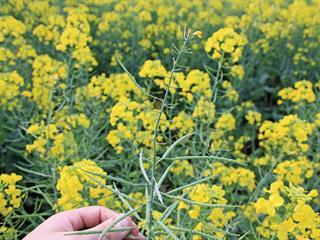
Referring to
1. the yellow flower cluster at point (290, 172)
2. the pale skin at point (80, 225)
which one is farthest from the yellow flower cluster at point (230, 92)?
the pale skin at point (80, 225)

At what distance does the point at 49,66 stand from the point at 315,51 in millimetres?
3029

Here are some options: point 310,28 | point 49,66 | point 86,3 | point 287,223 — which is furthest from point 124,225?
point 86,3

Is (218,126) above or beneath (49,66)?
beneath

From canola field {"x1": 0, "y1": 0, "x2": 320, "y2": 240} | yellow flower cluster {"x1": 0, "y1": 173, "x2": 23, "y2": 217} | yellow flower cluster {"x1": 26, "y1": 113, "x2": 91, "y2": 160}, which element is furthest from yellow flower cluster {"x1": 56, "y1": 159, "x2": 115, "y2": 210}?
yellow flower cluster {"x1": 26, "y1": 113, "x2": 91, "y2": 160}

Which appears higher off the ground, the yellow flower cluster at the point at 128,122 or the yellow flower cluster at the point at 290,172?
the yellow flower cluster at the point at 128,122

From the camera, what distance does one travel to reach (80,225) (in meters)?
1.78

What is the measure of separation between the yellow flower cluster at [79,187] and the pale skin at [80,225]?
12.0 inches

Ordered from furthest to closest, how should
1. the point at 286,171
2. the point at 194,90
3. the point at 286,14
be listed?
the point at 286,14 < the point at 194,90 < the point at 286,171

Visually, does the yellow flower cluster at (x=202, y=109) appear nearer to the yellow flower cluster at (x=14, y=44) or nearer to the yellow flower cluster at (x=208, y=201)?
the yellow flower cluster at (x=208, y=201)

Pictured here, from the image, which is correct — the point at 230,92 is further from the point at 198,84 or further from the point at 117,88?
the point at 117,88

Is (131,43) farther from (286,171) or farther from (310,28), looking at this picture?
(286,171)

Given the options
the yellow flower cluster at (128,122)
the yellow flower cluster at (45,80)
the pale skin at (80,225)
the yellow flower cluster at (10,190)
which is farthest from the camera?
the yellow flower cluster at (45,80)

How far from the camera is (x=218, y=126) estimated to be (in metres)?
3.46

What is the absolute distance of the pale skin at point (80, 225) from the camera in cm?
160
